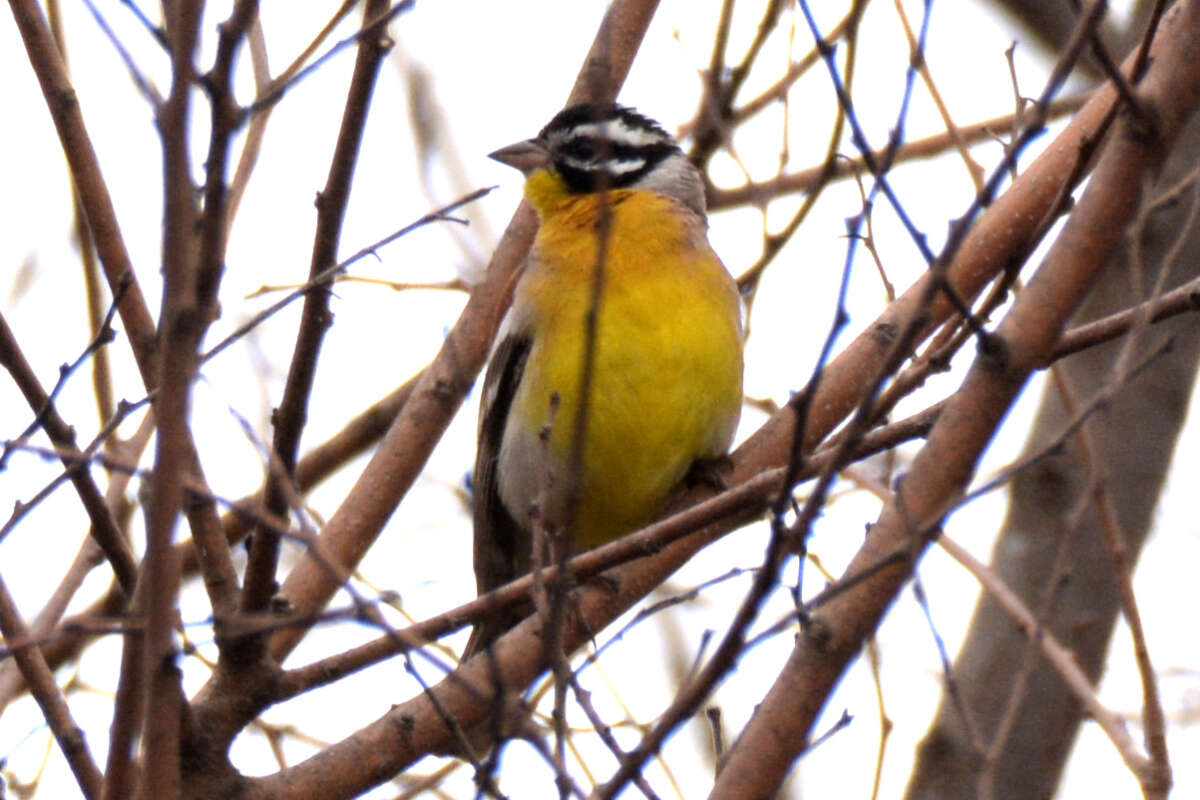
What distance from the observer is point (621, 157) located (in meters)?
7.06

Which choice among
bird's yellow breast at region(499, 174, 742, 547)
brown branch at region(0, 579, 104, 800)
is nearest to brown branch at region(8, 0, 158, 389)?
brown branch at region(0, 579, 104, 800)

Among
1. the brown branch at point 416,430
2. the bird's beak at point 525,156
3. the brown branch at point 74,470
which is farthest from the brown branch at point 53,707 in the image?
the bird's beak at point 525,156

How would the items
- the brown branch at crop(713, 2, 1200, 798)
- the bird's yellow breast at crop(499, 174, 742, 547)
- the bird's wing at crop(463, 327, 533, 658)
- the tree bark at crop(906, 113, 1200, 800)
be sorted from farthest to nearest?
the bird's wing at crop(463, 327, 533, 658) → the tree bark at crop(906, 113, 1200, 800) → the bird's yellow breast at crop(499, 174, 742, 547) → the brown branch at crop(713, 2, 1200, 798)

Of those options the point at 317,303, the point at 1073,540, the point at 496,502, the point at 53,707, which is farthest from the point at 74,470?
the point at 1073,540

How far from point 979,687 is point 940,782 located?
496mm

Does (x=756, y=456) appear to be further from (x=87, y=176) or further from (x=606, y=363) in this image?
(x=87, y=176)

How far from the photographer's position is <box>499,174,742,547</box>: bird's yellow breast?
18.9 feet

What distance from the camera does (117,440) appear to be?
5238mm

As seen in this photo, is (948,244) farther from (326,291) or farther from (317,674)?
(317,674)

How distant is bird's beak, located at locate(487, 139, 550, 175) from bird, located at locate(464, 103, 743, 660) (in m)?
0.07

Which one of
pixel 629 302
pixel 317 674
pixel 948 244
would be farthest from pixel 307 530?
pixel 629 302

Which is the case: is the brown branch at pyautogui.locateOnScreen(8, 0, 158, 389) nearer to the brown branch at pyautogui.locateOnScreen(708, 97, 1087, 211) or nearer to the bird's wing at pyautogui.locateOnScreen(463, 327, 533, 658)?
the bird's wing at pyautogui.locateOnScreen(463, 327, 533, 658)

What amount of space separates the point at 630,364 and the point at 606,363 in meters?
0.09

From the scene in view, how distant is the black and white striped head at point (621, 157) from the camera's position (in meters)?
6.76
